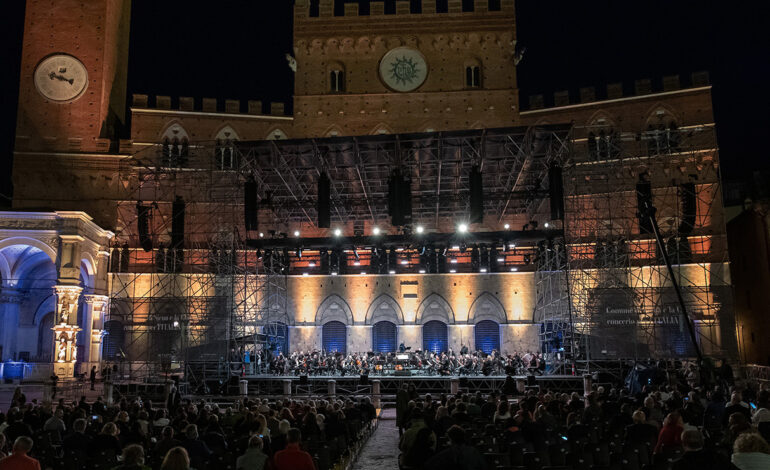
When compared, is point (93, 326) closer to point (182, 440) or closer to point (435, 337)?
point (435, 337)

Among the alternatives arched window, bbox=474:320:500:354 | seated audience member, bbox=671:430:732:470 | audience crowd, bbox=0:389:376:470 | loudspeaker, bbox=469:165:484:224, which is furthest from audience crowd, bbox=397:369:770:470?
arched window, bbox=474:320:500:354

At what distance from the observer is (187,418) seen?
10.3 m

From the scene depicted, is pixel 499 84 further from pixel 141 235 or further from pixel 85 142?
pixel 85 142

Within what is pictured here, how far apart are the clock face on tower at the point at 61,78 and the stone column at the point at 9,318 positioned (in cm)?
1009

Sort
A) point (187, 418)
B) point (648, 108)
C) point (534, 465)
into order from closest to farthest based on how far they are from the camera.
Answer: point (534, 465) < point (187, 418) < point (648, 108)

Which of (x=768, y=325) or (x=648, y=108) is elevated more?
(x=648, y=108)

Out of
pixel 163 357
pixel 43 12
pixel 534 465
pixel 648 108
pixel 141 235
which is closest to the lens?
pixel 534 465

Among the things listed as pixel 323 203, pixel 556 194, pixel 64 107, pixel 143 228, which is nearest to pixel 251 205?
pixel 323 203

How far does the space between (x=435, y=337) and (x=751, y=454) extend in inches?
1039

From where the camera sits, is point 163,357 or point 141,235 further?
point 141,235

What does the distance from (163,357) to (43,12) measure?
2008 cm

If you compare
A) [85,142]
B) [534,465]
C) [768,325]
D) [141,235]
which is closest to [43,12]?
[85,142]

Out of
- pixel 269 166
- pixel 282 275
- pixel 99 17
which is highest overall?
pixel 99 17

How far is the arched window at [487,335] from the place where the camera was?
101ft
